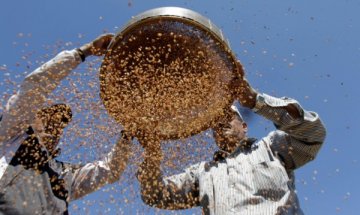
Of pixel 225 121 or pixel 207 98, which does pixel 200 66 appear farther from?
pixel 225 121

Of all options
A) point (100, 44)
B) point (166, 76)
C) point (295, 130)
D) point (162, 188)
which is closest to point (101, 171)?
point (162, 188)

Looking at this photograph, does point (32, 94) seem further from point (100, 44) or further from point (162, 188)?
point (162, 188)

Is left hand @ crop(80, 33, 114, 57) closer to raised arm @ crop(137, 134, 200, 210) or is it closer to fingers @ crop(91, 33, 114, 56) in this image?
fingers @ crop(91, 33, 114, 56)

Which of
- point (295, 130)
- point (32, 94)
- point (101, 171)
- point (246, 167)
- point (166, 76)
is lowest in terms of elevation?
point (101, 171)

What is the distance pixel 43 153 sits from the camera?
129 inches

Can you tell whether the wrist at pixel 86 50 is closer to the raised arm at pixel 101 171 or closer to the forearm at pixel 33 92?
the forearm at pixel 33 92

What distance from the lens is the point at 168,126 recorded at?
313 cm

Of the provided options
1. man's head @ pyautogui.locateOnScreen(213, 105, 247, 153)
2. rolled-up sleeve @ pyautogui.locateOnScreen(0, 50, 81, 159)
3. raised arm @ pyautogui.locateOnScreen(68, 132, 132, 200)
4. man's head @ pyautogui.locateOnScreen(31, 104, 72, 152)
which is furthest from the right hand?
rolled-up sleeve @ pyautogui.locateOnScreen(0, 50, 81, 159)

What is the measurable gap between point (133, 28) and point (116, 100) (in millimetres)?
504

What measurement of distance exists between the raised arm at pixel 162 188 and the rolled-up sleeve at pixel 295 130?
2.28 feet

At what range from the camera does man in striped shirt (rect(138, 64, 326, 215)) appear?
2.94 meters

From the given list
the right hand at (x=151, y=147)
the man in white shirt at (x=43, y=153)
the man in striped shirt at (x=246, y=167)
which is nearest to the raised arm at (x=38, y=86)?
the man in white shirt at (x=43, y=153)

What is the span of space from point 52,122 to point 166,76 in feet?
3.54

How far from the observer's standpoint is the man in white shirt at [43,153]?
9.82 feet
